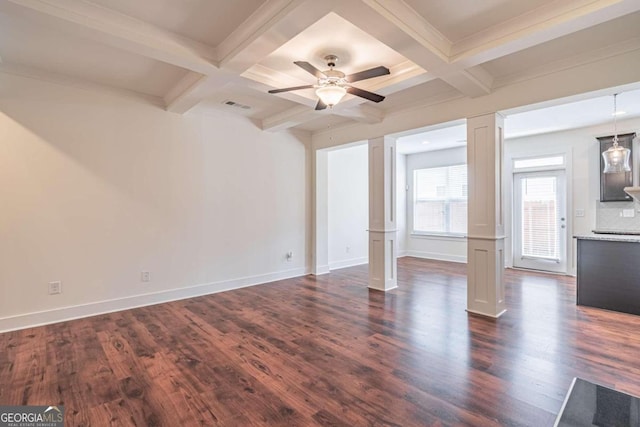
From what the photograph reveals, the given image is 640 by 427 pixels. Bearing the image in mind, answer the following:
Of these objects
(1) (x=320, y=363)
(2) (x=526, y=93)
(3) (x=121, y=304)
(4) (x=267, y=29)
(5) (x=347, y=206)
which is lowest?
(1) (x=320, y=363)

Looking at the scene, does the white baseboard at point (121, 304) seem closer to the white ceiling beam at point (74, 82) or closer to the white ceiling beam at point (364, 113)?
the white ceiling beam at point (74, 82)

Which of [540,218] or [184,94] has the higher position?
[184,94]

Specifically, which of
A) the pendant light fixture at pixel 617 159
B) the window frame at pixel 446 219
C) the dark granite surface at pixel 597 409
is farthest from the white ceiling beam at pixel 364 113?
the dark granite surface at pixel 597 409

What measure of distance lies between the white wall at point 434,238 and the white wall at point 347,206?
172 centimetres

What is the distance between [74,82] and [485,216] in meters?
5.18

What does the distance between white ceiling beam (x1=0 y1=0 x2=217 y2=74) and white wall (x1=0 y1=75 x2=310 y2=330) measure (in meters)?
1.76

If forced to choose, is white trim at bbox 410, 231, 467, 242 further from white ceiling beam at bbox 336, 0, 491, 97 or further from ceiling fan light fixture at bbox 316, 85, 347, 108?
A: ceiling fan light fixture at bbox 316, 85, 347, 108

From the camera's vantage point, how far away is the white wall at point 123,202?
137 inches

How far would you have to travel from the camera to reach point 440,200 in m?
7.96

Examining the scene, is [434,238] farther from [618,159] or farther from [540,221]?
[618,159]

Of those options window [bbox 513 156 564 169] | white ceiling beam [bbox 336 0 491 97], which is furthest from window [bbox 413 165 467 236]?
white ceiling beam [bbox 336 0 491 97]

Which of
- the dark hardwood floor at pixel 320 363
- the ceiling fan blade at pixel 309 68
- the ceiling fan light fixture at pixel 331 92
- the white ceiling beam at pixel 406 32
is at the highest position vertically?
the white ceiling beam at pixel 406 32

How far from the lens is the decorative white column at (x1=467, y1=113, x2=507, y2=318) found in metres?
3.75

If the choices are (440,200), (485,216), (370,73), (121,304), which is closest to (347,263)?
(440,200)
